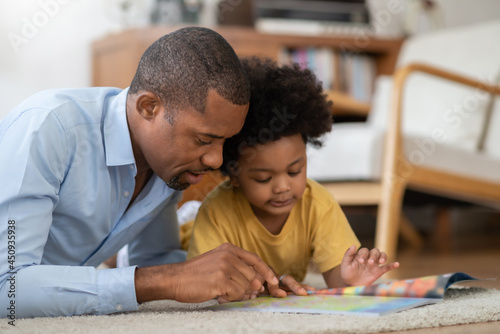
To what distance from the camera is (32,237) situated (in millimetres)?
1035

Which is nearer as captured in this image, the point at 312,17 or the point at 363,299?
the point at 363,299

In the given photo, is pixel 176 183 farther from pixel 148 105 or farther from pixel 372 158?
pixel 372 158

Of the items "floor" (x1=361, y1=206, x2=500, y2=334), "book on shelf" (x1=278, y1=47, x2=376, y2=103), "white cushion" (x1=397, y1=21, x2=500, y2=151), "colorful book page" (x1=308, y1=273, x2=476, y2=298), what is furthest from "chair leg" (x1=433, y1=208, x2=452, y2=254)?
"colorful book page" (x1=308, y1=273, x2=476, y2=298)

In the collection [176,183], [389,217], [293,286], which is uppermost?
[176,183]

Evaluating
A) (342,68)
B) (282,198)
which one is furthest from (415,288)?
(342,68)

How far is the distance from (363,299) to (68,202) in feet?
1.97

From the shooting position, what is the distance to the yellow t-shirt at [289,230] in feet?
4.73

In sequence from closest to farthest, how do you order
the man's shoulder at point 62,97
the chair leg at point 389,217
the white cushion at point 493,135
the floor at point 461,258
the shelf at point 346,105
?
the floor at point 461,258 → the man's shoulder at point 62,97 → the chair leg at point 389,217 → the white cushion at point 493,135 → the shelf at point 346,105

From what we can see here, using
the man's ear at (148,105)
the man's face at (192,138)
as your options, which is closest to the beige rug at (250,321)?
the man's face at (192,138)

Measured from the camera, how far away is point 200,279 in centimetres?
103

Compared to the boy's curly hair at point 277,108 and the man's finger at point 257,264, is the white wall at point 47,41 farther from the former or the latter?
the man's finger at point 257,264

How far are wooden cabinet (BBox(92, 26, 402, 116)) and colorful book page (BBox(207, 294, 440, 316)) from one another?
199cm

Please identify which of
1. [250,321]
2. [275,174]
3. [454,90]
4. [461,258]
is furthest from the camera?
[454,90]

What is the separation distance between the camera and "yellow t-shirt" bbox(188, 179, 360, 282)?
1442 mm
